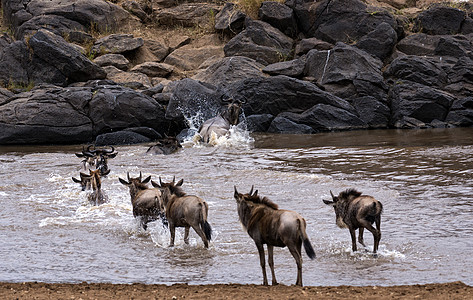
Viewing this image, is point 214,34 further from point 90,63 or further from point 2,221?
point 2,221

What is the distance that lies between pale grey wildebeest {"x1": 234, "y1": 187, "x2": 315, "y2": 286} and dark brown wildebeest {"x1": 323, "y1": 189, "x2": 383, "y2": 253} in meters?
1.32

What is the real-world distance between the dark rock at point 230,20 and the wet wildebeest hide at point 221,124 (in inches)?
444

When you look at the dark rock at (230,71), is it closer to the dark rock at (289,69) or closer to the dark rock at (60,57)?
the dark rock at (289,69)

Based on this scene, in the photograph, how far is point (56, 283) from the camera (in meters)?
6.42

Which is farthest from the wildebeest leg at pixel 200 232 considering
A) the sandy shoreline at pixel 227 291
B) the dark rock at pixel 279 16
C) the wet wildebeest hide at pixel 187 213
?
the dark rock at pixel 279 16

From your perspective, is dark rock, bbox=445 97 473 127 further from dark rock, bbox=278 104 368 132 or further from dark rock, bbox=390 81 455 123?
dark rock, bbox=278 104 368 132

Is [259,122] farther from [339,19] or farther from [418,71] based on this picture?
[339,19]

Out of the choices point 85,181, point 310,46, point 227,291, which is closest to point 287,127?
point 310,46

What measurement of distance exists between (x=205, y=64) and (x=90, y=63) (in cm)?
545

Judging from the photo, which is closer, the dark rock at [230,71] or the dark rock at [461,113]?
the dark rock at [461,113]

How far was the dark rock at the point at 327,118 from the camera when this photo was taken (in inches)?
864

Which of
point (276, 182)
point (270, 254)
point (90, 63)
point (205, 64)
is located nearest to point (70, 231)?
point (270, 254)

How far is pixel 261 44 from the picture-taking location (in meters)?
28.3

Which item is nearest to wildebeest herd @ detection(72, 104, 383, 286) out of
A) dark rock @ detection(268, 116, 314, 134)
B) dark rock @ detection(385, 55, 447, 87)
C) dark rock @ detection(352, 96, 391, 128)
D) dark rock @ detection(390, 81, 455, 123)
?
dark rock @ detection(268, 116, 314, 134)
